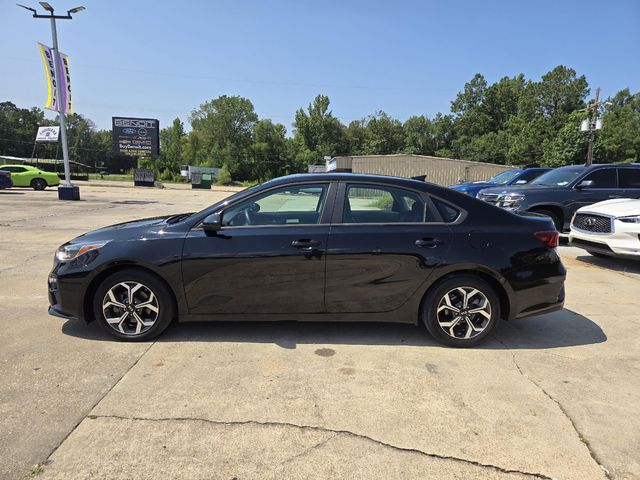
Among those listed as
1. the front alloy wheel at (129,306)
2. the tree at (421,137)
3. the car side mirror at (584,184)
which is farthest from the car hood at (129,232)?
the tree at (421,137)

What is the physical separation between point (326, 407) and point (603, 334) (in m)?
3.19

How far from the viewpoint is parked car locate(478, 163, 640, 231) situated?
31.4ft

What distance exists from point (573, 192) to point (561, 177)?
752 millimetres

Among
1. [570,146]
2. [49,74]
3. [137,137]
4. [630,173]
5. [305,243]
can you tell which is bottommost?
[305,243]

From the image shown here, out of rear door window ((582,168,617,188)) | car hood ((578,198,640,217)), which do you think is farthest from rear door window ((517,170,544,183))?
car hood ((578,198,640,217))

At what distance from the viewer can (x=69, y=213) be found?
14.5 m

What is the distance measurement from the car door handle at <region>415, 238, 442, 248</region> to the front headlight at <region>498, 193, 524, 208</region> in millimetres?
6593

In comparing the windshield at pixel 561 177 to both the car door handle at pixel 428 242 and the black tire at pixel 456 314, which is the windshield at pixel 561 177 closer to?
the black tire at pixel 456 314

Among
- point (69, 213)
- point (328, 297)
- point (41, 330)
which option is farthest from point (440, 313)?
point (69, 213)

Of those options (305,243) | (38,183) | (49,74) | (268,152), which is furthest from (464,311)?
(268,152)

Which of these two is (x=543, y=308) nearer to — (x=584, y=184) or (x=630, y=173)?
(x=584, y=184)

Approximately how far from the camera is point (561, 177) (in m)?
10.2

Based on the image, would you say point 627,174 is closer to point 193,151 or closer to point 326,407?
point 326,407

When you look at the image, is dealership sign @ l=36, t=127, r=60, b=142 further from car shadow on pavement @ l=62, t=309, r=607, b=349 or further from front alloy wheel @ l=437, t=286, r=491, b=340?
front alloy wheel @ l=437, t=286, r=491, b=340
